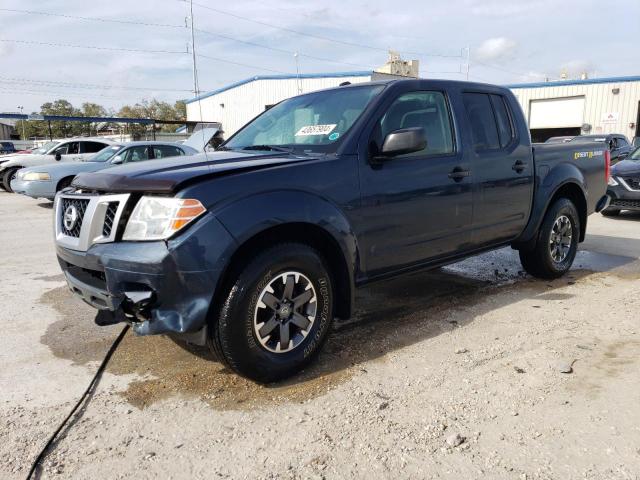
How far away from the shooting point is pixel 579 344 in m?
3.81

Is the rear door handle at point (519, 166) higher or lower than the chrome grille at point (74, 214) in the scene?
higher

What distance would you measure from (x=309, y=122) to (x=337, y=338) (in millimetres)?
1674

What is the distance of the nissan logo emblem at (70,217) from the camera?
3.24 meters

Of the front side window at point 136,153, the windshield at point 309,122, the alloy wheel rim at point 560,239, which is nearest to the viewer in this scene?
the windshield at point 309,122

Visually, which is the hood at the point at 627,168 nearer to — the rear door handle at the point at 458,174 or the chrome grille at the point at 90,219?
the rear door handle at the point at 458,174

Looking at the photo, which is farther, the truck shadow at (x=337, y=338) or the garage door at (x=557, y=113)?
the garage door at (x=557, y=113)

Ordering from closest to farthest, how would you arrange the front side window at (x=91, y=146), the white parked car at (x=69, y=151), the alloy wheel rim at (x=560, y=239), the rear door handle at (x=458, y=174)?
the rear door handle at (x=458, y=174), the alloy wheel rim at (x=560, y=239), the white parked car at (x=69, y=151), the front side window at (x=91, y=146)

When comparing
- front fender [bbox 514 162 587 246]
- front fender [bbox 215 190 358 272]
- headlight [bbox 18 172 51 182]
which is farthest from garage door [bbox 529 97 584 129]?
front fender [bbox 215 190 358 272]

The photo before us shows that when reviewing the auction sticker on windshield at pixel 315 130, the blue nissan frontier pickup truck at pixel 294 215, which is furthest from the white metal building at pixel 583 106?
the auction sticker on windshield at pixel 315 130

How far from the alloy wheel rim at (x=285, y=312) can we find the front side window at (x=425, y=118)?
1295 millimetres

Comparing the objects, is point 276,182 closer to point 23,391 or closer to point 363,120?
point 363,120

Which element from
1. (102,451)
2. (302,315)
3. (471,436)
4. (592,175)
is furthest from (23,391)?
(592,175)

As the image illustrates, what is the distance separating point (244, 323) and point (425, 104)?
234 centimetres

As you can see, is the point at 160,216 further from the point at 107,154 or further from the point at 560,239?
the point at 107,154
